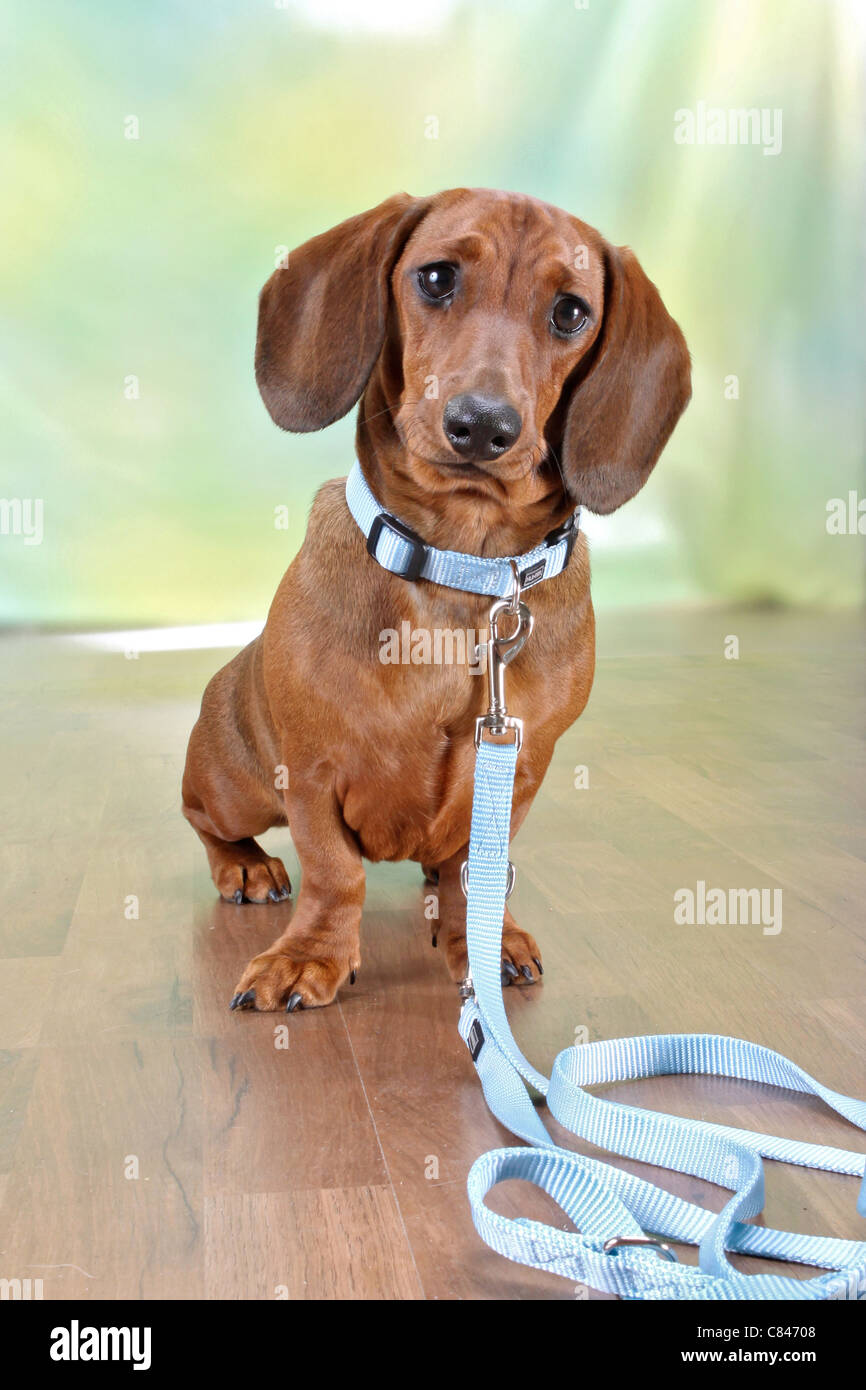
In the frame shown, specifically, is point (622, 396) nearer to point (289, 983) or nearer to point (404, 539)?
point (404, 539)

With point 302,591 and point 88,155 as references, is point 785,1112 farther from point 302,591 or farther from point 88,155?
point 88,155

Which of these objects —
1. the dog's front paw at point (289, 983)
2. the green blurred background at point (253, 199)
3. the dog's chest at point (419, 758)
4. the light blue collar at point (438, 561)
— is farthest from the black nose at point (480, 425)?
the green blurred background at point (253, 199)

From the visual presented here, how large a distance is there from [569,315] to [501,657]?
0.50 m

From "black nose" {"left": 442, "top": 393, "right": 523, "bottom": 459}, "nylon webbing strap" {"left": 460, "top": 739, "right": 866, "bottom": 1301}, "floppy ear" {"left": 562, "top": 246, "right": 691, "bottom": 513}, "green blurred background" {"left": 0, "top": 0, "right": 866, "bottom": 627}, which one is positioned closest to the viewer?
"nylon webbing strap" {"left": 460, "top": 739, "right": 866, "bottom": 1301}

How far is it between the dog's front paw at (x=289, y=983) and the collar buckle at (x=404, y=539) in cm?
62

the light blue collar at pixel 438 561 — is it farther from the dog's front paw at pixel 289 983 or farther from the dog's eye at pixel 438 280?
the dog's front paw at pixel 289 983

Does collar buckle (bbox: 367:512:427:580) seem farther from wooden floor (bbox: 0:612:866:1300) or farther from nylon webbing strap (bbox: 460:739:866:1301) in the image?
wooden floor (bbox: 0:612:866:1300)

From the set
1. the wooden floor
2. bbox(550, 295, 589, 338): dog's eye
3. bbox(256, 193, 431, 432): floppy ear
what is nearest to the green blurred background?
the wooden floor

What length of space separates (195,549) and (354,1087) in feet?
17.2

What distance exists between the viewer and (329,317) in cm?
201

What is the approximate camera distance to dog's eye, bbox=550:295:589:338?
1941 millimetres

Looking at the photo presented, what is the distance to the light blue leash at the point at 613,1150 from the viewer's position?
136 centimetres

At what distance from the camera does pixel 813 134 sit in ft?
24.9

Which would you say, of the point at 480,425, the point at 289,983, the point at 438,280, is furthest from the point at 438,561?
the point at 289,983
